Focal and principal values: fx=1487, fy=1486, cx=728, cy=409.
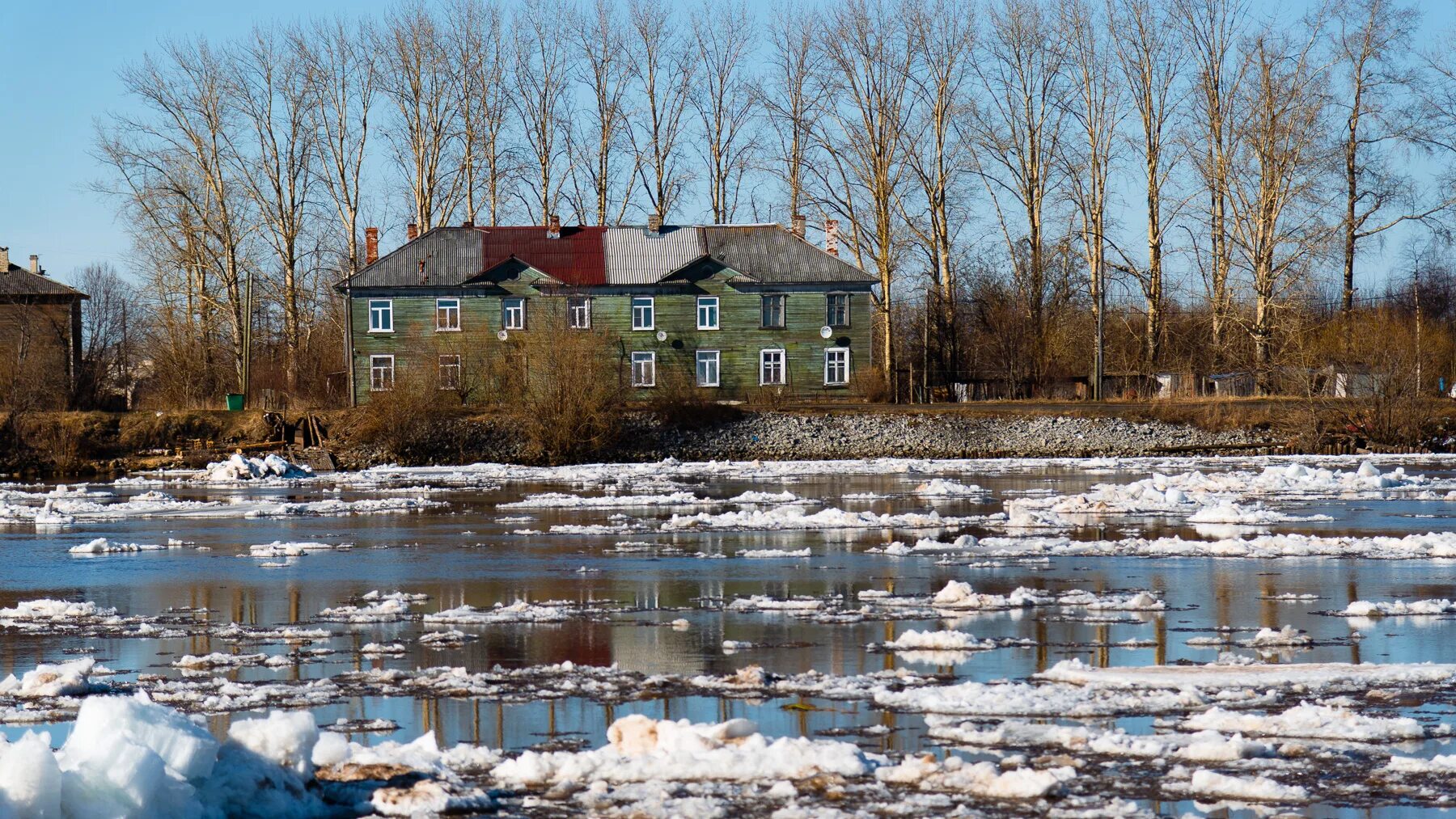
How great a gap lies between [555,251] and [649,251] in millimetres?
3831

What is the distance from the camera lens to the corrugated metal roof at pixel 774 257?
59.5 meters

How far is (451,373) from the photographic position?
5312cm

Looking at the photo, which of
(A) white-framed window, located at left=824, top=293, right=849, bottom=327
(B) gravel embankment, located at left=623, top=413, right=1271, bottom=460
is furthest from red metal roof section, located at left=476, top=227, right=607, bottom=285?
(B) gravel embankment, located at left=623, top=413, right=1271, bottom=460

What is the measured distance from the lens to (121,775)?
273 inches

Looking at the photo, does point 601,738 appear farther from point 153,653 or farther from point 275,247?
point 275,247

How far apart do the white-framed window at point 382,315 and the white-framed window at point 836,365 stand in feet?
56.9

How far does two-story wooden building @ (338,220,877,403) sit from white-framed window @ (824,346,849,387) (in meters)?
0.03

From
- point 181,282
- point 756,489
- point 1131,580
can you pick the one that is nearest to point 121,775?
point 1131,580

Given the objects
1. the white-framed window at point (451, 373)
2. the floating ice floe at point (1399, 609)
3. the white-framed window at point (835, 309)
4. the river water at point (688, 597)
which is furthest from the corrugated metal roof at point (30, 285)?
the floating ice floe at point (1399, 609)

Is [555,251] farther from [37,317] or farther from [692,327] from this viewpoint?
[37,317]

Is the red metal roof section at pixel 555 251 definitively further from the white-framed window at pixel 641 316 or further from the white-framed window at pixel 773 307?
the white-framed window at pixel 773 307

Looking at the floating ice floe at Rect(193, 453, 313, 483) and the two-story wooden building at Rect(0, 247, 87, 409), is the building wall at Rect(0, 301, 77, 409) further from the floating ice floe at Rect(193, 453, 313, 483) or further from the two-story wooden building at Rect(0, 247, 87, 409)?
the floating ice floe at Rect(193, 453, 313, 483)

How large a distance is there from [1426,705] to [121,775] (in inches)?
305

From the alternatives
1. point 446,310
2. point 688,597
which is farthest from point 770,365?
point 688,597
